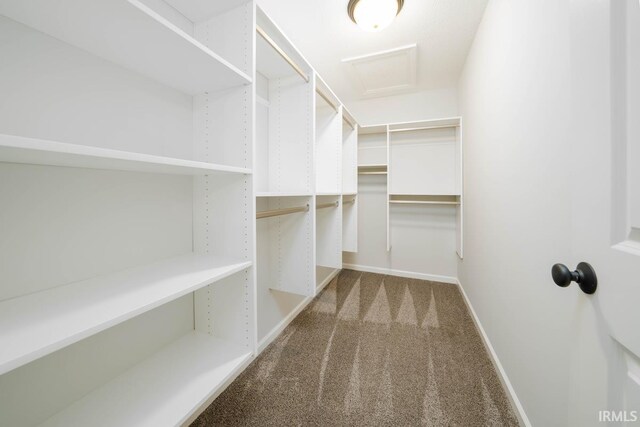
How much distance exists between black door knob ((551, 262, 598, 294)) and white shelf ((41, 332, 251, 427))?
3.75 ft

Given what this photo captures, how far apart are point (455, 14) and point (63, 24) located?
7.40 feet

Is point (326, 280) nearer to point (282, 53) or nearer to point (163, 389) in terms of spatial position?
point (163, 389)

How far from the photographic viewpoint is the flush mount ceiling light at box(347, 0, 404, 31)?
1513mm

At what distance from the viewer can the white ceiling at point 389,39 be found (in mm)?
1667

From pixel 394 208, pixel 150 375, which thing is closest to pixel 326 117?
pixel 394 208

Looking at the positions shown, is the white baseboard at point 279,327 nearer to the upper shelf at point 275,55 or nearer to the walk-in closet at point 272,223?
the walk-in closet at point 272,223

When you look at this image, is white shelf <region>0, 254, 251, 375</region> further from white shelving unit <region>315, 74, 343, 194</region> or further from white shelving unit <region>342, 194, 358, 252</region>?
white shelving unit <region>342, 194, 358, 252</region>

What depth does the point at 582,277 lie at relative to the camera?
55 centimetres

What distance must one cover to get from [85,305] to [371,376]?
149 cm

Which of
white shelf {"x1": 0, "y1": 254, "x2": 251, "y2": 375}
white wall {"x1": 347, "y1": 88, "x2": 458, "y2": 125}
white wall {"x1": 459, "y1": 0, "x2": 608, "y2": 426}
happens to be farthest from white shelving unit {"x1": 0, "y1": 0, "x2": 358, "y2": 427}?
white wall {"x1": 347, "y1": 88, "x2": 458, "y2": 125}

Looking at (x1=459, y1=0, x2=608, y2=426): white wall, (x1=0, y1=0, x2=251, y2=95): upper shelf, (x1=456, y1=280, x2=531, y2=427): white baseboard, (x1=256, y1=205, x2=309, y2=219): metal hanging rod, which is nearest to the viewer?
(x1=0, y1=0, x2=251, y2=95): upper shelf

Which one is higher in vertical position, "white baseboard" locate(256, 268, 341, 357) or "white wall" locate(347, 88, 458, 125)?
"white wall" locate(347, 88, 458, 125)

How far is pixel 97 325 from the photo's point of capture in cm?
57

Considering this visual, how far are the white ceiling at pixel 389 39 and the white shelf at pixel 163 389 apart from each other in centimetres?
220
